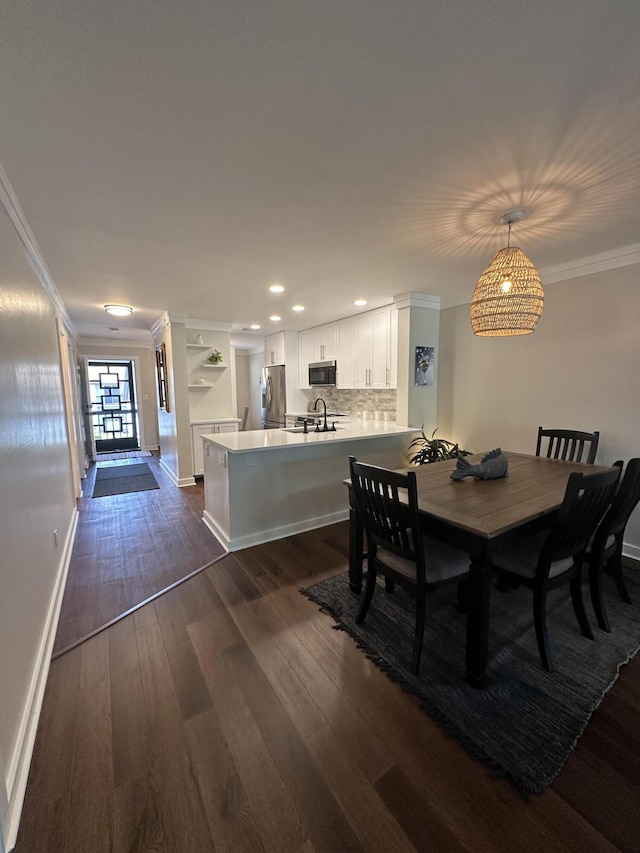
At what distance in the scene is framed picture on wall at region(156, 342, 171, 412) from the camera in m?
5.14

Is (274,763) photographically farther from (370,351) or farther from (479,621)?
(370,351)

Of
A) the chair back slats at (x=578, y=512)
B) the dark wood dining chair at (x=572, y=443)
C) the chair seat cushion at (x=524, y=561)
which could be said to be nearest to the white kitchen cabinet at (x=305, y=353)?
the dark wood dining chair at (x=572, y=443)

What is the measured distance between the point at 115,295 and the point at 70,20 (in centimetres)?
319

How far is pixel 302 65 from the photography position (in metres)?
1.11

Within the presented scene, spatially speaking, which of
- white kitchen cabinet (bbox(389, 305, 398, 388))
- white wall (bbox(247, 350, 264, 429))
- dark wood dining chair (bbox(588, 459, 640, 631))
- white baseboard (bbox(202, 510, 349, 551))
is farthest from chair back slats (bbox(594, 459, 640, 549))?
white wall (bbox(247, 350, 264, 429))

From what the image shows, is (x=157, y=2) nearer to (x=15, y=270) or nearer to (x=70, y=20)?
(x=70, y=20)

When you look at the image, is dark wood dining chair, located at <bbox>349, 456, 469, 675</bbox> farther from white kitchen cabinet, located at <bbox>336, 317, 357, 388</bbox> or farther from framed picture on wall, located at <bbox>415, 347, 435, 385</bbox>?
white kitchen cabinet, located at <bbox>336, 317, 357, 388</bbox>

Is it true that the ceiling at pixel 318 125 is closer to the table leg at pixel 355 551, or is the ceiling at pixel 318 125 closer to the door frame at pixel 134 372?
the table leg at pixel 355 551

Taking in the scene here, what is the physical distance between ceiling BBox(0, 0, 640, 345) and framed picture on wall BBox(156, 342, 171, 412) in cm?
258

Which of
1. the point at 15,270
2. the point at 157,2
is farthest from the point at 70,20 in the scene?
the point at 15,270

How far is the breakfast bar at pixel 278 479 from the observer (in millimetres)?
3039

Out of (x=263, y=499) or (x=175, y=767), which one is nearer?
(x=175, y=767)

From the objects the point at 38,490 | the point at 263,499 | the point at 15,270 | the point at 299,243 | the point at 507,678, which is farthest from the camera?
the point at 263,499

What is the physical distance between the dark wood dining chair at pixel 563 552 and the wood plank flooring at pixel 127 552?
227 cm
